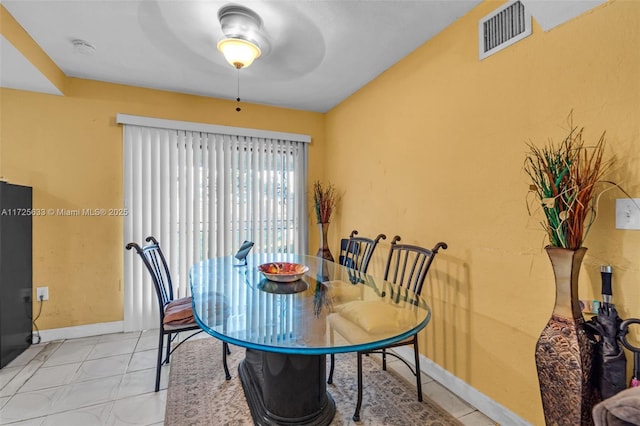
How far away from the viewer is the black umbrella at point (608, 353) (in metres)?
1.20

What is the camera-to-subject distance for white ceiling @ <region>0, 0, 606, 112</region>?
194cm

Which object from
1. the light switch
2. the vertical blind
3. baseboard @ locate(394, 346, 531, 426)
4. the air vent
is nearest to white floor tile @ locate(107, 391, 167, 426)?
the vertical blind

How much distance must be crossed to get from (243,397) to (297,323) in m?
1.06

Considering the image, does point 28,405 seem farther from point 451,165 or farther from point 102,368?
point 451,165

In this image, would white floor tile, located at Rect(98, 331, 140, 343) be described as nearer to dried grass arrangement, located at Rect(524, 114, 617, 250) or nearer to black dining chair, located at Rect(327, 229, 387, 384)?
black dining chair, located at Rect(327, 229, 387, 384)

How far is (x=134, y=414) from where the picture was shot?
6.04 ft

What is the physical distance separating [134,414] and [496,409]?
7.24 feet

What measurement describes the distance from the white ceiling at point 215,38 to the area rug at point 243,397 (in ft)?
7.64

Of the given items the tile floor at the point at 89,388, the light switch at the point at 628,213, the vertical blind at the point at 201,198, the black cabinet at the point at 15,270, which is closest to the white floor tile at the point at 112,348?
the tile floor at the point at 89,388

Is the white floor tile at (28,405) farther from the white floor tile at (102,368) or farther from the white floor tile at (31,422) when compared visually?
the white floor tile at (102,368)

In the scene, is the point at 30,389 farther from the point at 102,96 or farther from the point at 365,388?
the point at 102,96

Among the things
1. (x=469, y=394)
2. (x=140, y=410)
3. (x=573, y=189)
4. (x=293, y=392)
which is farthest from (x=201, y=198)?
(x=573, y=189)

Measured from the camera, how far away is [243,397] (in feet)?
6.55

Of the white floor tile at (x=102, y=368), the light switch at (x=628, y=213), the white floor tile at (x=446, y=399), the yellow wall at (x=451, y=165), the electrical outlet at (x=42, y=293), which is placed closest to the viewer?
the light switch at (x=628, y=213)
